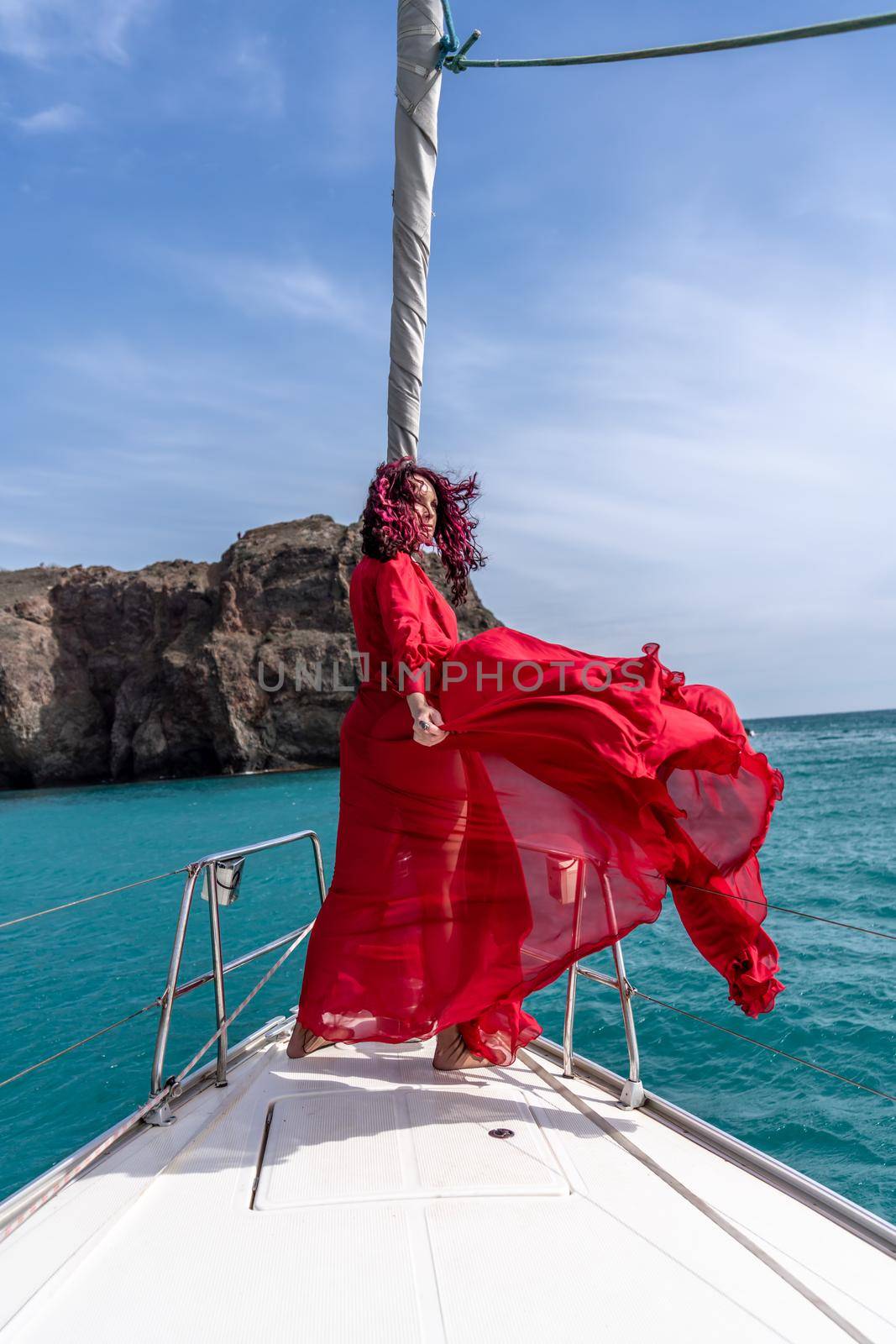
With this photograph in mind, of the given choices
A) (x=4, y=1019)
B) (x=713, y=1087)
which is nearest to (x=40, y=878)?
(x=4, y=1019)

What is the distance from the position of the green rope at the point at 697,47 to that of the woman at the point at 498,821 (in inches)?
A: 53.5

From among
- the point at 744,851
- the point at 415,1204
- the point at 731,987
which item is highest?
the point at 744,851

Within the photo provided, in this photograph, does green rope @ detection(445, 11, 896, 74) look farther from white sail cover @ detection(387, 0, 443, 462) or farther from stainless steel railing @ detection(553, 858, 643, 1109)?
stainless steel railing @ detection(553, 858, 643, 1109)

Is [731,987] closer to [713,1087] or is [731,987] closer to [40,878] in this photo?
[713,1087]

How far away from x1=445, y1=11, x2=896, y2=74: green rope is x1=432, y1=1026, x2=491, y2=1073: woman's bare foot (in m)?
2.92

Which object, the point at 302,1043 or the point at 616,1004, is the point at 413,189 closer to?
the point at 302,1043

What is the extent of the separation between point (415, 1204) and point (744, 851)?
45.1 inches

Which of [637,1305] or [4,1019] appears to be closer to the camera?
[637,1305]

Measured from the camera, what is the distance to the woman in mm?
2084

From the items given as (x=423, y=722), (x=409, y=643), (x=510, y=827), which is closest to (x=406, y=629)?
(x=409, y=643)

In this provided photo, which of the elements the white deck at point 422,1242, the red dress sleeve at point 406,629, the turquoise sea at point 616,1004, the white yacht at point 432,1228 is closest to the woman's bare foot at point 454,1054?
the white yacht at point 432,1228

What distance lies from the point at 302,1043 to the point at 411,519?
66.8 inches

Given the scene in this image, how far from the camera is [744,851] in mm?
2168

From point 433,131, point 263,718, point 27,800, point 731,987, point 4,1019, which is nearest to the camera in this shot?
point 731,987
